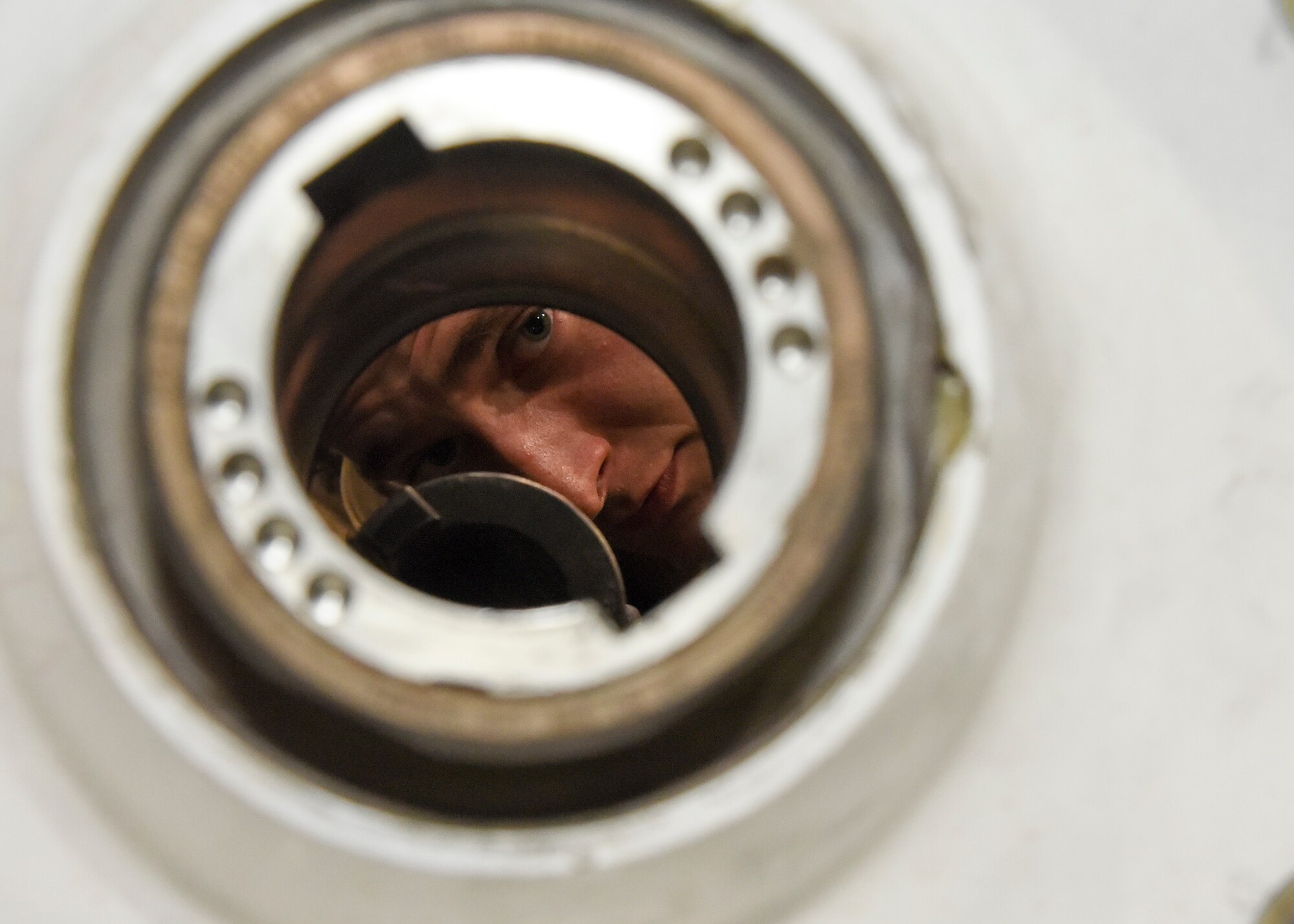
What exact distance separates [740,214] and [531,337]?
0.70 meters

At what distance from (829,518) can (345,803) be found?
0.72 ft

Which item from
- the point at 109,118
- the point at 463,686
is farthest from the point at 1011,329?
the point at 109,118

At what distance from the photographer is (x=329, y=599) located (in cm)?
50

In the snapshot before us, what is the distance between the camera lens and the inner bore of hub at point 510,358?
24.6 inches

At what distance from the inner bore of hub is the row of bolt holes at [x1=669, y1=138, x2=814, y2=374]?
0.14 feet

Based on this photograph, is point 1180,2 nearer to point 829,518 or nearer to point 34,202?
point 829,518

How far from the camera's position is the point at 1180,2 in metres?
0.53

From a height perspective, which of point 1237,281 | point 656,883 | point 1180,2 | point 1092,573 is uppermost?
point 1180,2

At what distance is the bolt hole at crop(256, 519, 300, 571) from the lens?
0.50 meters

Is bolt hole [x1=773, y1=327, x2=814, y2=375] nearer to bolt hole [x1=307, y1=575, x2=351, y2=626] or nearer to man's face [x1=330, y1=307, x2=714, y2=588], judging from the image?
bolt hole [x1=307, y1=575, x2=351, y2=626]

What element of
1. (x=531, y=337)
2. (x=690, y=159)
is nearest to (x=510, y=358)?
(x=531, y=337)

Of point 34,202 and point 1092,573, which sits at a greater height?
point 34,202

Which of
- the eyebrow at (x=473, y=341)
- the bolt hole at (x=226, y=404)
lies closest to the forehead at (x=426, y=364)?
the eyebrow at (x=473, y=341)

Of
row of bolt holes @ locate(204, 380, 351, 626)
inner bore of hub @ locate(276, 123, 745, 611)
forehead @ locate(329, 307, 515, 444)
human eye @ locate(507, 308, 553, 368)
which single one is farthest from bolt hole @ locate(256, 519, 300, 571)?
human eye @ locate(507, 308, 553, 368)
